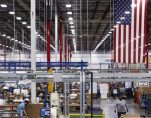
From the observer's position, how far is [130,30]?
52.6ft

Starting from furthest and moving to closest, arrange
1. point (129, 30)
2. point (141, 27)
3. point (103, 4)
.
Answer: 1. point (103, 4)
2. point (129, 30)
3. point (141, 27)

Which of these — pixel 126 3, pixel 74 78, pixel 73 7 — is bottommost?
pixel 74 78

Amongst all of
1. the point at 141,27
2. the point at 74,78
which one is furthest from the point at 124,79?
the point at 141,27

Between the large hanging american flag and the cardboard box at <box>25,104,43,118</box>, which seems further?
the cardboard box at <box>25,104,43,118</box>

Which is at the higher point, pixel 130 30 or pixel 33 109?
pixel 130 30

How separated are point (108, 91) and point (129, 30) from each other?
18035 mm

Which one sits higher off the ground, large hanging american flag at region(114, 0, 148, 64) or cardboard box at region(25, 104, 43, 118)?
large hanging american flag at region(114, 0, 148, 64)

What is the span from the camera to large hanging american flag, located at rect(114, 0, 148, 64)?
14969 millimetres

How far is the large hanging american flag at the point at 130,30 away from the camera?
49.1 ft

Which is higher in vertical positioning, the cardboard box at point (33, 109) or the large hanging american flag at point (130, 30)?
the large hanging american flag at point (130, 30)

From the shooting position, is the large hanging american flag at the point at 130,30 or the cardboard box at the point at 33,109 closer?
the large hanging american flag at the point at 130,30

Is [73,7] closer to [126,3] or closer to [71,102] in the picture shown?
[71,102]

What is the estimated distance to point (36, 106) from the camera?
55.3 feet

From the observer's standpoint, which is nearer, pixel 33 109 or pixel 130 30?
pixel 130 30
